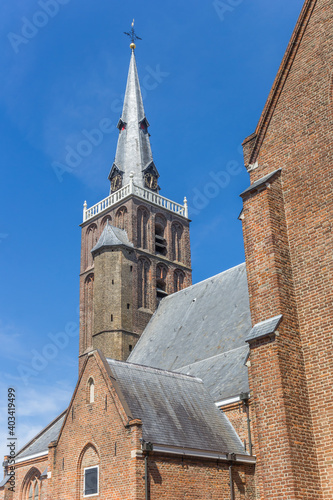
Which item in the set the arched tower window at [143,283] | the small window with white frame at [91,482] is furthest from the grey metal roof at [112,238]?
the small window with white frame at [91,482]

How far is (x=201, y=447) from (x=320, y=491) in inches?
301

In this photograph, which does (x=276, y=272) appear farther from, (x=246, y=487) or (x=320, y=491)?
(x=246, y=487)

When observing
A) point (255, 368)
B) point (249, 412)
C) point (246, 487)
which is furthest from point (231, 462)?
point (255, 368)

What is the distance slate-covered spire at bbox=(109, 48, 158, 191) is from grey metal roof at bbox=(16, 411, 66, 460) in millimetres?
19226

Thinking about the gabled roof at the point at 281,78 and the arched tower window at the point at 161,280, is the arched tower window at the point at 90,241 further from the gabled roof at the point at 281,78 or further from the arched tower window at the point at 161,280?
the gabled roof at the point at 281,78

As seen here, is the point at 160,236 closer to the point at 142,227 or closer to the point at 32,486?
the point at 142,227

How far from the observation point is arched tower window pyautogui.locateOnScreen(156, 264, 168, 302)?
37.6 metres

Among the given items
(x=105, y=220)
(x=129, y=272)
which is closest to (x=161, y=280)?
(x=129, y=272)

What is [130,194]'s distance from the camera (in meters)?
38.2

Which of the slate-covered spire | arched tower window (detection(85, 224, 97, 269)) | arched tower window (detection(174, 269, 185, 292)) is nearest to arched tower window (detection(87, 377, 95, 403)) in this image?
arched tower window (detection(174, 269, 185, 292))

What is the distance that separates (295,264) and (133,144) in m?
33.5

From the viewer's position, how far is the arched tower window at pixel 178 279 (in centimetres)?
3881

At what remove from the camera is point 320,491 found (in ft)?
32.4

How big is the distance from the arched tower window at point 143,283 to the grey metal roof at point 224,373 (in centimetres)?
1096
